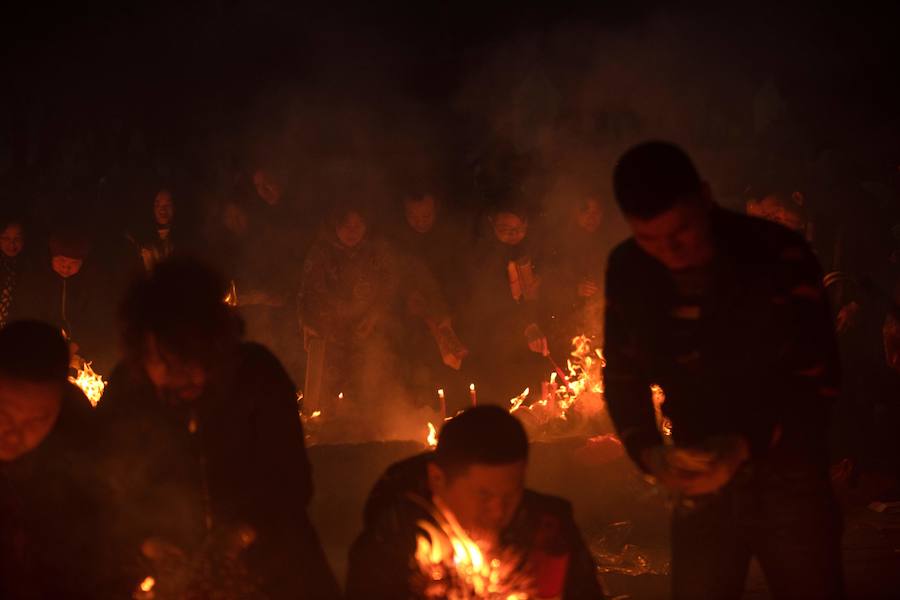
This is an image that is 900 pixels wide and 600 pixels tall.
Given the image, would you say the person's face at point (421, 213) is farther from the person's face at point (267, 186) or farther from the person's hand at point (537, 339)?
the person's face at point (267, 186)

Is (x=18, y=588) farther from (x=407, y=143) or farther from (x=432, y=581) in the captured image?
(x=407, y=143)

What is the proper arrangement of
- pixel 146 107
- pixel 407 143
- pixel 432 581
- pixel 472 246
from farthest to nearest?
pixel 146 107, pixel 407 143, pixel 472 246, pixel 432 581

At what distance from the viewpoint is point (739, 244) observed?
9.52ft

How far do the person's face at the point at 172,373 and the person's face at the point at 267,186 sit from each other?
5.88 m

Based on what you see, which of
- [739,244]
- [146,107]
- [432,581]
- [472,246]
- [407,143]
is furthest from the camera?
[146,107]

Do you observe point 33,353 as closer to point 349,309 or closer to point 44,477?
point 44,477

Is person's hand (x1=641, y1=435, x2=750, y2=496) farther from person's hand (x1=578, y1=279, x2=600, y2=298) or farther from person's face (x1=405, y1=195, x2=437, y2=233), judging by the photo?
person's face (x1=405, y1=195, x2=437, y2=233)

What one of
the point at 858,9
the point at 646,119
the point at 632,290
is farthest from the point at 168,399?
Result: the point at 858,9

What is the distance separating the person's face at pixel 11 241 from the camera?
8125 mm

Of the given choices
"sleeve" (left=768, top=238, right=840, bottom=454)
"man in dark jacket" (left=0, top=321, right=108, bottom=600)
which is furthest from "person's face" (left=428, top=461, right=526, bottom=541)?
"man in dark jacket" (left=0, top=321, right=108, bottom=600)

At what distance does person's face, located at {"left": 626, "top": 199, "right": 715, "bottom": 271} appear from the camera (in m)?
2.80

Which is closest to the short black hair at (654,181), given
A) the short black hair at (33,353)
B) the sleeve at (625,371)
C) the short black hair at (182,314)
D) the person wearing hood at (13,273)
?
the sleeve at (625,371)

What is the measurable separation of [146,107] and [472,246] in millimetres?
5728

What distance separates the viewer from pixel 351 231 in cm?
790
